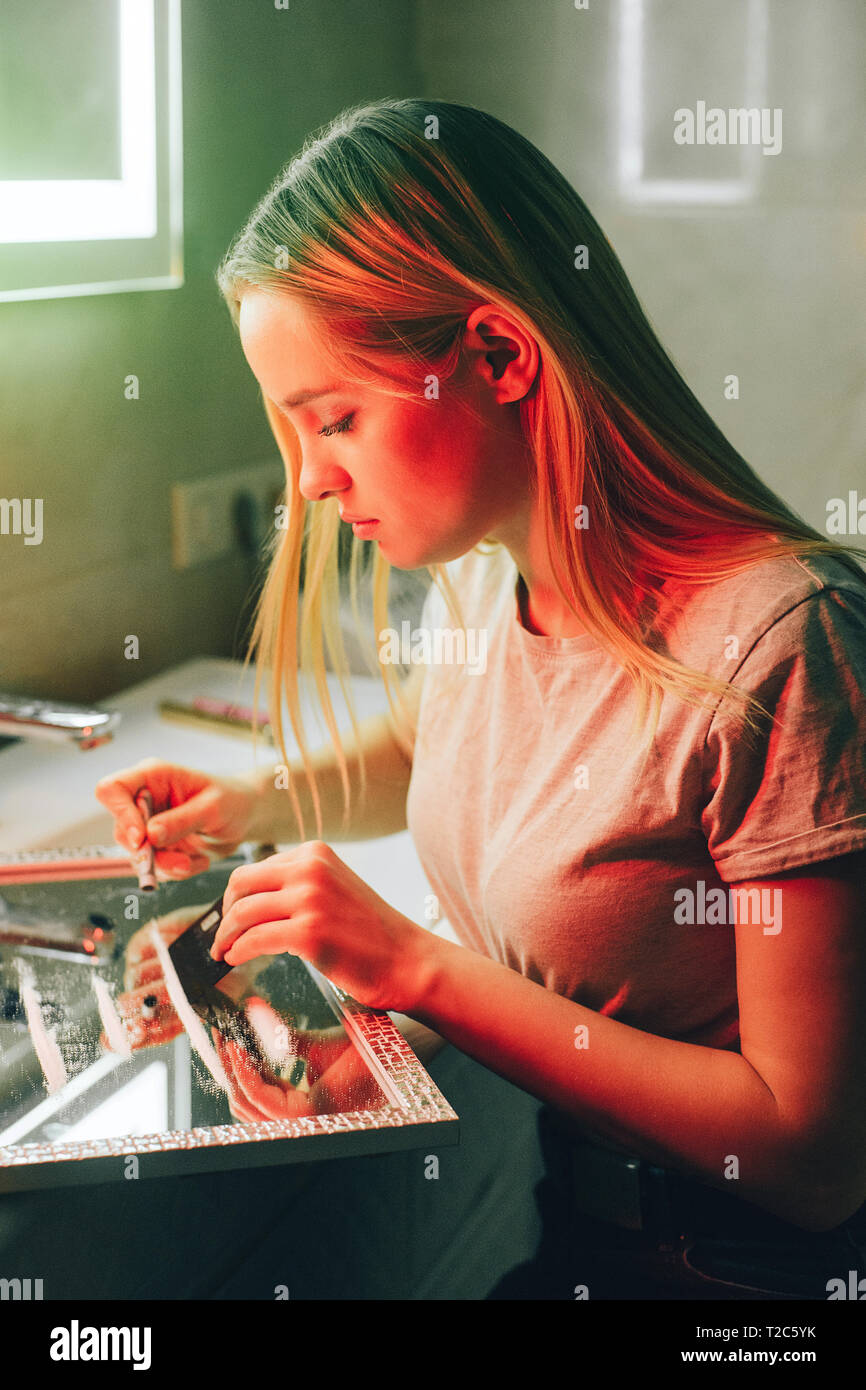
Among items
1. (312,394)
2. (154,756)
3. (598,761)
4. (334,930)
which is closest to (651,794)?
(598,761)

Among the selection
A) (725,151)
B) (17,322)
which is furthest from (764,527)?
(725,151)

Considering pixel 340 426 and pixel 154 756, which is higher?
pixel 340 426

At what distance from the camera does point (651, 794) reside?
61 centimetres

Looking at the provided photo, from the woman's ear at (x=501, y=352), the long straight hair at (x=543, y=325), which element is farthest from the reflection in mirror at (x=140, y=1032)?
the woman's ear at (x=501, y=352)

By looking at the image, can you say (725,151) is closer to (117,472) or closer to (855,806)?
(117,472)

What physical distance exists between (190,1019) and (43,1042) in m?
0.07

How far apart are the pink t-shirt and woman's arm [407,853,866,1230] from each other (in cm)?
3

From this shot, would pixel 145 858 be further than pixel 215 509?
No

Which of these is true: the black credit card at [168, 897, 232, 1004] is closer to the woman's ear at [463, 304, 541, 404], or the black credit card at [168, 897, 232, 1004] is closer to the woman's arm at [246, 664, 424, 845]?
the woman's arm at [246, 664, 424, 845]

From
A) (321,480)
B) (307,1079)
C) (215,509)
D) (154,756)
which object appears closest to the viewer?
(307,1079)

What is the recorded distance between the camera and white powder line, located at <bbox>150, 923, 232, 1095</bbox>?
55cm

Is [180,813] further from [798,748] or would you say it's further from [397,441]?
[798,748]

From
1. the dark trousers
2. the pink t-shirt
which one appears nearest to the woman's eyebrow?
the pink t-shirt

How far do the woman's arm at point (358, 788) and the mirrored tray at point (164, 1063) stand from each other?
0.49 feet
